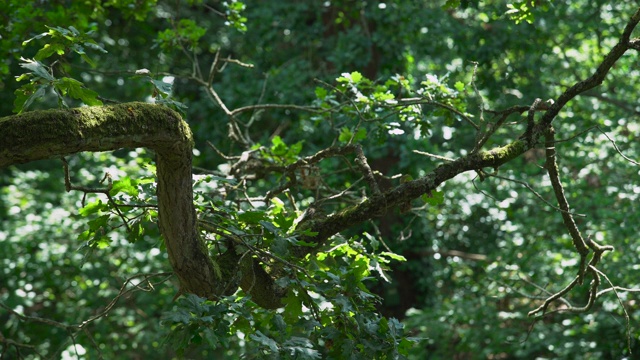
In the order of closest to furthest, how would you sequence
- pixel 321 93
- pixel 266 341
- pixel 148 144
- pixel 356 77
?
1. pixel 266 341
2. pixel 148 144
3. pixel 356 77
4. pixel 321 93

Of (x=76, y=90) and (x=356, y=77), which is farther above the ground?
(x=356, y=77)

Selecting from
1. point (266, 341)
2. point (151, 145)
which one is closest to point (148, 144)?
point (151, 145)

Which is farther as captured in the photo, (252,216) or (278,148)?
(278,148)

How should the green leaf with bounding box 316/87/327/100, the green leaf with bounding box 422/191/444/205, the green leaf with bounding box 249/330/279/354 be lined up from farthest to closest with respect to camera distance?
the green leaf with bounding box 316/87/327/100
the green leaf with bounding box 422/191/444/205
the green leaf with bounding box 249/330/279/354

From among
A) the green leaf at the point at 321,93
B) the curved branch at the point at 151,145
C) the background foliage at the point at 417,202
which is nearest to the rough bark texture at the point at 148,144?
the curved branch at the point at 151,145

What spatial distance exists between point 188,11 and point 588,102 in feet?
15.8

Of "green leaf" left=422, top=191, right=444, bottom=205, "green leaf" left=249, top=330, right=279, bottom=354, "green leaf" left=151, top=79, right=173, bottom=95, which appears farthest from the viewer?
"green leaf" left=422, top=191, right=444, bottom=205

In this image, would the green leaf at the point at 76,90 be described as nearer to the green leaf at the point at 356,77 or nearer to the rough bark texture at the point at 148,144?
the rough bark texture at the point at 148,144

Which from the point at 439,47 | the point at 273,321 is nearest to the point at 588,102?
the point at 439,47

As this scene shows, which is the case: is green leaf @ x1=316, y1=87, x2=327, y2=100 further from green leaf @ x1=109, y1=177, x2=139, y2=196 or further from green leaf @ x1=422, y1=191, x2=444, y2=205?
green leaf @ x1=109, y1=177, x2=139, y2=196

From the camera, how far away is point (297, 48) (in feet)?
26.9

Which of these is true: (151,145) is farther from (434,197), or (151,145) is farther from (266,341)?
(434,197)

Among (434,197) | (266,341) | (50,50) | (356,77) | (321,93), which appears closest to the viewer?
(266,341)

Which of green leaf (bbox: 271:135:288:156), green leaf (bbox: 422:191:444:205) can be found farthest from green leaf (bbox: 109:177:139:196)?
green leaf (bbox: 271:135:288:156)
